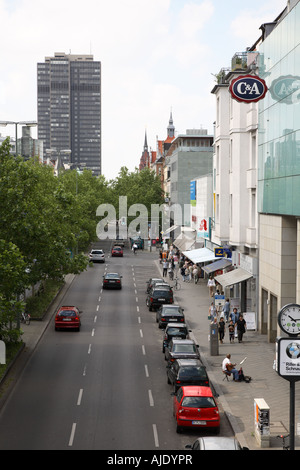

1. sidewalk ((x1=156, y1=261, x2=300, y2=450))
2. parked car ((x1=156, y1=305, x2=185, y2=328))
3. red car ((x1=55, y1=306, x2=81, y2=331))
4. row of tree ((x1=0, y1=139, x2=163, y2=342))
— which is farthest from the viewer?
parked car ((x1=156, y1=305, x2=185, y2=328))

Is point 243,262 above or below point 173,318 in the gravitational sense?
above

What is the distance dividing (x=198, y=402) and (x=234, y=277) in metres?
20.4

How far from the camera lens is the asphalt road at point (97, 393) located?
1977 cm

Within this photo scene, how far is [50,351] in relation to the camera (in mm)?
33000

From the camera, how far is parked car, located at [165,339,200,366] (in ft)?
90.2

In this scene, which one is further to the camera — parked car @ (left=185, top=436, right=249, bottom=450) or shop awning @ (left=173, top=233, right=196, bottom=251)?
shop awning @ (left=173, top=233, right=196, bottom=251)

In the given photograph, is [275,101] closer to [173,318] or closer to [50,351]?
[173,318]

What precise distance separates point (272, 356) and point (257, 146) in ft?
40.2

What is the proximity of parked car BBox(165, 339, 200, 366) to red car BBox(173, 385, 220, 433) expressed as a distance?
21.0 ft

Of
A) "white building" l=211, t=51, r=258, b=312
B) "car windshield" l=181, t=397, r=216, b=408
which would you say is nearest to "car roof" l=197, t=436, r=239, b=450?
"car windshield" l=181, t=397, r=216, b=408

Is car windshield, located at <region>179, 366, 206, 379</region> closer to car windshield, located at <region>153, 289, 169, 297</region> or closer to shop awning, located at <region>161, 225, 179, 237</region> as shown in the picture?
car windshield, located at <region>153, 289, 169, 297</region>

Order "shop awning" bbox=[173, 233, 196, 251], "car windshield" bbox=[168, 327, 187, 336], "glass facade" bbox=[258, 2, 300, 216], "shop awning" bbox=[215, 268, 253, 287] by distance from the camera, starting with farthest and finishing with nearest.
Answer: "shop awning" bbox=[173, 233, 196, 251], "shop awning" bbox=[215, 268, 253, 287], "car windshield" bbox=[168, 327, 187, 336], "glass facade" bbox=[258, 2, 300, 216]

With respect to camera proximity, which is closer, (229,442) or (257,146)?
(229,442)
